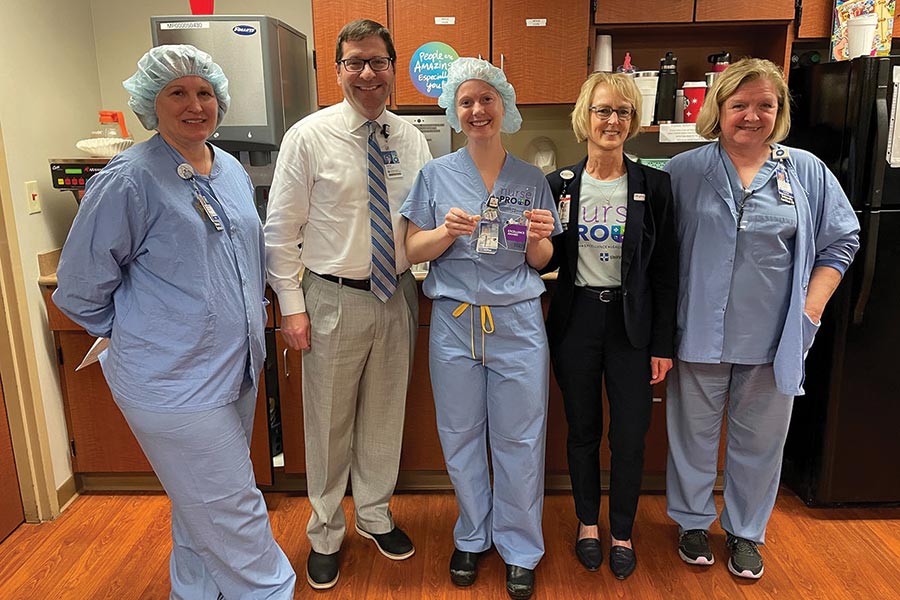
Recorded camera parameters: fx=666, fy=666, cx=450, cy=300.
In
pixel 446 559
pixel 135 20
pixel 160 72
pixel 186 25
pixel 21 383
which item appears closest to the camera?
pixel 160 72

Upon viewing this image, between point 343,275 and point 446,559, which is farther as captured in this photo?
point 446,559

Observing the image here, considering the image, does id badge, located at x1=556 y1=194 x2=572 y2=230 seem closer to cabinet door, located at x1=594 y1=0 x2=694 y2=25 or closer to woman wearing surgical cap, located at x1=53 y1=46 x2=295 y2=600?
woman wearing surgical cap, located at x1=53 y1=46 x2=295 y2=600

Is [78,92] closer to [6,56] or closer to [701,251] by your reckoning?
[6,56]

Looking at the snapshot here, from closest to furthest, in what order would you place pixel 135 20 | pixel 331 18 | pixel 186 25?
pixel 186 25 → pixel 331 18 → pixel 135 20

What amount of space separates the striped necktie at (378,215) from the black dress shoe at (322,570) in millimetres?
907

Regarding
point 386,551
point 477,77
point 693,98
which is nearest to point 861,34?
point 693,98

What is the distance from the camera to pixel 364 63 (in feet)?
6.13

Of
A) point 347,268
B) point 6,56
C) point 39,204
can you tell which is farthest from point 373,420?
point 6,56

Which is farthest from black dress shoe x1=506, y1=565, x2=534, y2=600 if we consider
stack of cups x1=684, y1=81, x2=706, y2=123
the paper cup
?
the paper cup

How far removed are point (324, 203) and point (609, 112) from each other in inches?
34.0

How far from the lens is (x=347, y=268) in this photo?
1.99m

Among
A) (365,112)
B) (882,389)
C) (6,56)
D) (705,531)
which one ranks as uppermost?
(6,56)

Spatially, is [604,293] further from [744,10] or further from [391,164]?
[744,10]

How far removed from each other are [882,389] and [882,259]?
0.48 metres
